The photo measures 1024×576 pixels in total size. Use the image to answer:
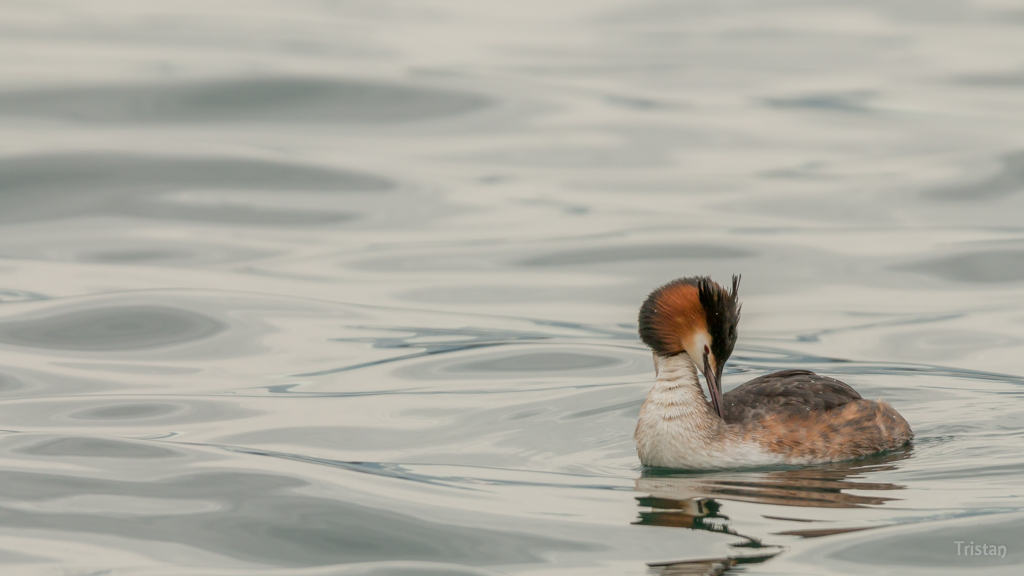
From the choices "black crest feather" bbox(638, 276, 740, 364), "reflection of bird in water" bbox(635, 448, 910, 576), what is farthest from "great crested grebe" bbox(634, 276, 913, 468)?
"reflection of bird in water" bbox(635, 448, 910, 576)

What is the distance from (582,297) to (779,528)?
7.39m

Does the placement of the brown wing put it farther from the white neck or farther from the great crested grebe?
the white neck

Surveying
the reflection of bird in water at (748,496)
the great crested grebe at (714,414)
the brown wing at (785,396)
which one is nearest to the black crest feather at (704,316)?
the great crested grebe at (714,414)

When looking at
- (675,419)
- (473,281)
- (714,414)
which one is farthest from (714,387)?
(473,281)

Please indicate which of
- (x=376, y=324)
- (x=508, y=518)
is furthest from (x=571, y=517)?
(x=376, y=324)

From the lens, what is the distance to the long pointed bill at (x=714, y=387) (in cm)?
889

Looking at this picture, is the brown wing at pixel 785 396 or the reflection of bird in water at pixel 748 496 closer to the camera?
the reflection of bird in water at pixel 748 496

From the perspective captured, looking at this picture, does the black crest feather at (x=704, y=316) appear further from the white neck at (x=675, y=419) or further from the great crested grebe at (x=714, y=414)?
the white neck at (x=675, y=419)

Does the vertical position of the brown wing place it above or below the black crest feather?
below

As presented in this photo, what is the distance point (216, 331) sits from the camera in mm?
13086

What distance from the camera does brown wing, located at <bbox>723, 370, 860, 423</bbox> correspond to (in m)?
9.02

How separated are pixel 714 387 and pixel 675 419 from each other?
0.39 m

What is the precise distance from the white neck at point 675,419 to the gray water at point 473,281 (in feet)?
0.63

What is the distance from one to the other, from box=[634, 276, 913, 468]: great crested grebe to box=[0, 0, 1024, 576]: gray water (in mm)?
187
